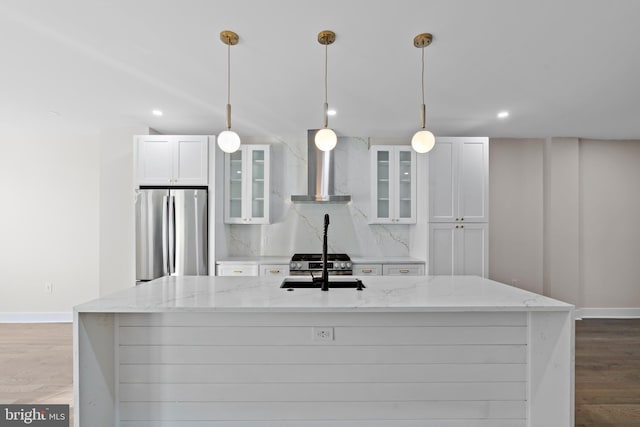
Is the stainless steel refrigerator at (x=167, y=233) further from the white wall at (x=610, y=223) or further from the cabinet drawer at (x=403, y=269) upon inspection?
the white wall at (x=610, y=223)

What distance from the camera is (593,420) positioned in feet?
→ 7.34

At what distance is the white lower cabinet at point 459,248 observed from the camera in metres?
3.93

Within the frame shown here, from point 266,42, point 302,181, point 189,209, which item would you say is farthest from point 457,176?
point 189,209

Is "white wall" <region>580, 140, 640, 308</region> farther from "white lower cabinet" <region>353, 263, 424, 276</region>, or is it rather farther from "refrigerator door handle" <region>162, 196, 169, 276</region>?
"refrigerator door handle" <region>162, 196, 169, 276</region>

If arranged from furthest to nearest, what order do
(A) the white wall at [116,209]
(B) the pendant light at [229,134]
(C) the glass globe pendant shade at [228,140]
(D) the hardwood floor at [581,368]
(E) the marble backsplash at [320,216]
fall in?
(E) the marble backsplash at [320,216]
(A) the white wall at [116,209]
(D) the hardwood floor at [581,368]
(C) the glass globe pendant shade at [228,140]
(B) the pendant light at [229,134]

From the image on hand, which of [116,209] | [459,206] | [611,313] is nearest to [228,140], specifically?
[116,209]

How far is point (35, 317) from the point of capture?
4.43 metres

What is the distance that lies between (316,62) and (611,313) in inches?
211

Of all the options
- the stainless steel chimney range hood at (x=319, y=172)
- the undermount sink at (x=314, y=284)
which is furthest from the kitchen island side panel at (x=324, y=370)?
Answer: the stainless steel chimney range hood at (x=319, y=172)

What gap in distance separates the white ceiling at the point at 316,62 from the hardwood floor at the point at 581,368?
2.57 m

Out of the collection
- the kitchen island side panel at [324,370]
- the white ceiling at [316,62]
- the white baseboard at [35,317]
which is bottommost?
the white baseboard at [35,317]

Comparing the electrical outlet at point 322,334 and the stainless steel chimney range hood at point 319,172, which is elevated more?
the stainless steel chimney range hood at point 319,172

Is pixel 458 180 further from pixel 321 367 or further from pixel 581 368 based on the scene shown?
pixel 321 367

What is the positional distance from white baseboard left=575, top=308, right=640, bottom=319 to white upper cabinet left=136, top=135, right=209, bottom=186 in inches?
217
